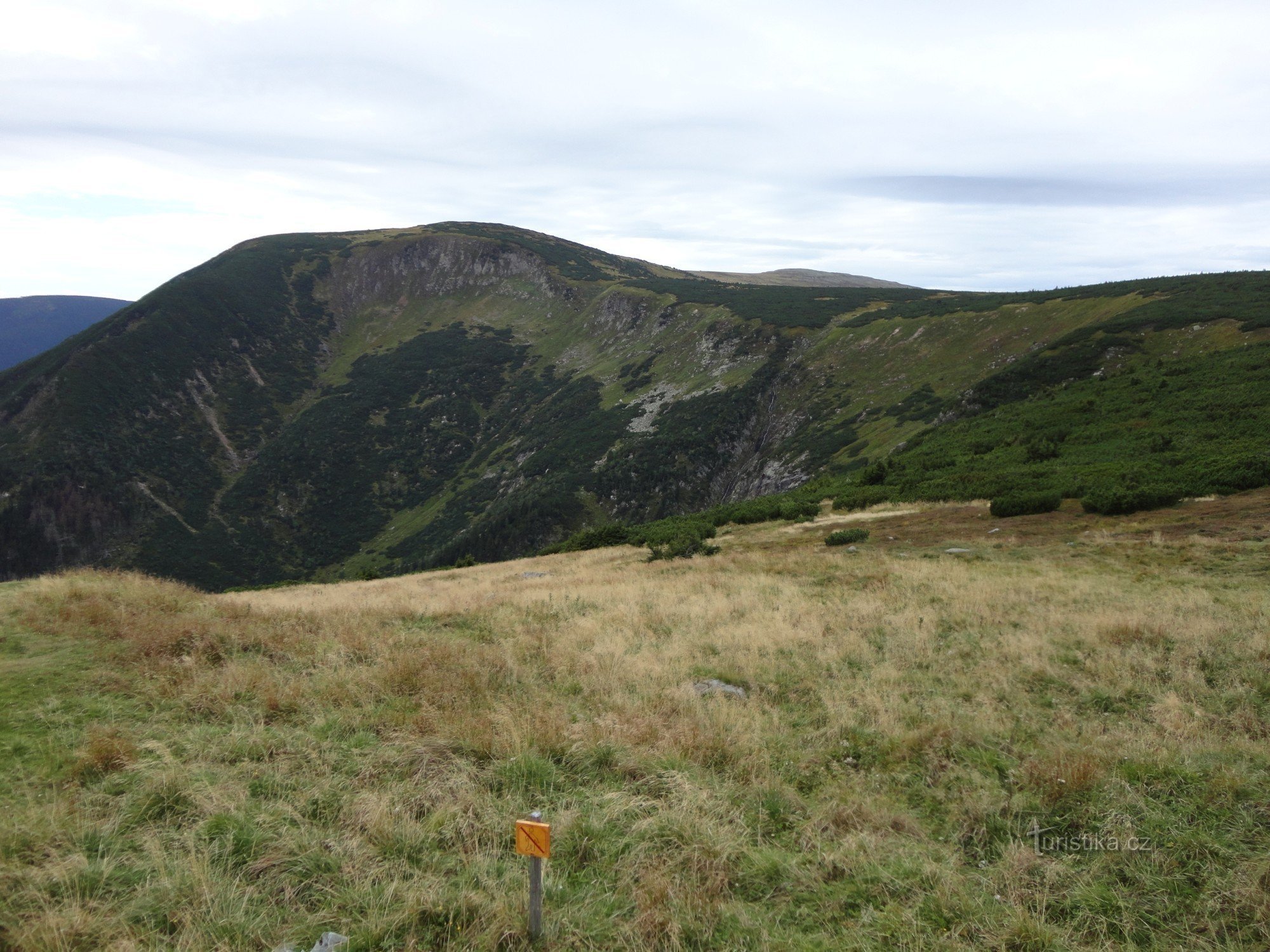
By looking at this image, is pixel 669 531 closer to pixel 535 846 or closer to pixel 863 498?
pixel 863 498

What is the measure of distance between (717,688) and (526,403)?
101 meters

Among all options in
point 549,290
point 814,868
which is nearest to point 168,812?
point 814,868

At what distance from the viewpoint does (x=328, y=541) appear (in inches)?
3506

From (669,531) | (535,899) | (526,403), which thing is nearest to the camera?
(535,899)

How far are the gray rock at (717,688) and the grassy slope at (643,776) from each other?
8.8 inches

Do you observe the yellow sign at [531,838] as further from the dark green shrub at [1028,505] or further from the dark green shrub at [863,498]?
the dark green shrub at [863,498]

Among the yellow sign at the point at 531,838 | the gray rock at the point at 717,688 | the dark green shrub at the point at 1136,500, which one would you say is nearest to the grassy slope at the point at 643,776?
the gray rock at the point at 717,688

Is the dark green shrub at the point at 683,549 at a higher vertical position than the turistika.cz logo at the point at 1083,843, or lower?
lower

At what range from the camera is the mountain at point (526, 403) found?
35594 mm

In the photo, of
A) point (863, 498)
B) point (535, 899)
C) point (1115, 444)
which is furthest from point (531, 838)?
point (1115, 444)

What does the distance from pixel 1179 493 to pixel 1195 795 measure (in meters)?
20.4

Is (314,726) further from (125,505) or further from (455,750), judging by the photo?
(125,505)

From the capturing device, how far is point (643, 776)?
5938mm

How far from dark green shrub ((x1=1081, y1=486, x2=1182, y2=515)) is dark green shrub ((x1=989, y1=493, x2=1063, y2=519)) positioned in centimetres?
146
